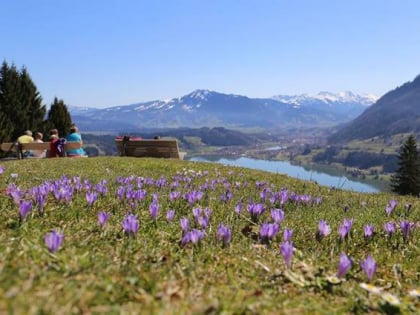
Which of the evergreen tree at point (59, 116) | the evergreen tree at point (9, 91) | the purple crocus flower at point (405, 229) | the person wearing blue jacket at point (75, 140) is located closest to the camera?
the purple crocus flower at point (405, 229)

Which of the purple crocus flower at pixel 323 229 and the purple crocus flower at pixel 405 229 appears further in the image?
the purple crocus flower at pixel 405 229

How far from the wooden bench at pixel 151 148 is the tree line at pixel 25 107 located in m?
31.9

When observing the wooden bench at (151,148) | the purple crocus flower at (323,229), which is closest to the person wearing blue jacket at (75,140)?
the wooden bench at (151,148)

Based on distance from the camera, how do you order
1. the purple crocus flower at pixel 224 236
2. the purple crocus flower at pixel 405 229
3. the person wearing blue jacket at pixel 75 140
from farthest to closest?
the person wearing blue jacket at pixel 75 140
the purple crocus flower at pixel 405 229
the purple crocus flower at pixel 224 236

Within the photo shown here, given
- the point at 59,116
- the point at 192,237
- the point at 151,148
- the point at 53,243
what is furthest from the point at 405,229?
the point at 59,116

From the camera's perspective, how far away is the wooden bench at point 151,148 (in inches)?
929

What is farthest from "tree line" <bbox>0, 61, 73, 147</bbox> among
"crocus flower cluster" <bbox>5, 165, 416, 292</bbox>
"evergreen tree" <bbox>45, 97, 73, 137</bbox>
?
"crocus flower cluster" <bbox>5, 165, 416, 292</bbox>

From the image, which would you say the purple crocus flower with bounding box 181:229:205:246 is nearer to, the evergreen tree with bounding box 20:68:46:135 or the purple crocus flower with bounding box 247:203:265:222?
the purple crocus flower with bounding box 247:203:265:222

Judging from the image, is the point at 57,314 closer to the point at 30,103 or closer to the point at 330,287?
the point at 330,287

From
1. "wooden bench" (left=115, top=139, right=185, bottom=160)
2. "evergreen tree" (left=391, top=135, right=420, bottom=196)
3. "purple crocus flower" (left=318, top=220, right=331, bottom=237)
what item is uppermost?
"purple crocus flower" (left=318, top=220, right=331, bottom=237)

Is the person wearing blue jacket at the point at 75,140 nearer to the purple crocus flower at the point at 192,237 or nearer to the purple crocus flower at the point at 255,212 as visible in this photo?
the purple crocus flower at the point at 255,212

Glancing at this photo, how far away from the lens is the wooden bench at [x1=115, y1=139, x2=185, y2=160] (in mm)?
23594

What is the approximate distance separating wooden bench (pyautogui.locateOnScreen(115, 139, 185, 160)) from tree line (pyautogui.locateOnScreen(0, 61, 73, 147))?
31.9 m

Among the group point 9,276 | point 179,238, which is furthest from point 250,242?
point 9,276
